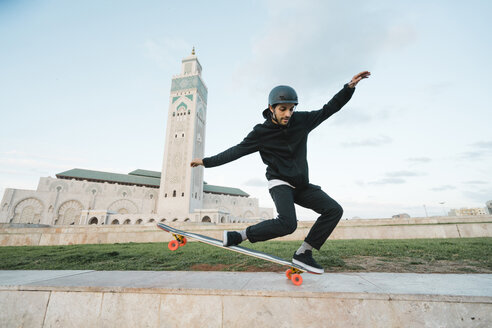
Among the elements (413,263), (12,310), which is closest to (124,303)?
(12,310)

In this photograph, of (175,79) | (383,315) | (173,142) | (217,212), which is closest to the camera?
(383,315)

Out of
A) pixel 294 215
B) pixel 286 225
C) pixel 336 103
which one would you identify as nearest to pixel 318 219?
pixel 294 215

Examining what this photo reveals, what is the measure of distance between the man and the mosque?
43.6 meters

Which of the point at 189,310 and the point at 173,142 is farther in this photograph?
the point at 173,142

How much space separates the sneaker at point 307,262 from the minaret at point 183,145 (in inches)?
1799

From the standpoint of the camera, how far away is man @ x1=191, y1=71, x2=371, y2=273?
2.54 metres

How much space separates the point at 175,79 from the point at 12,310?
60.8 metres

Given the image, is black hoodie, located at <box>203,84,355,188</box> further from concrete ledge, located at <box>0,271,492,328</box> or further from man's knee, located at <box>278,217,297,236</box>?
concrete ledge, located at <box>0,271,492,328</box>

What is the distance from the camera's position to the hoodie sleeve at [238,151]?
2.86m

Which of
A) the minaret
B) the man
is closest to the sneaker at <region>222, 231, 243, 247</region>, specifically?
the man

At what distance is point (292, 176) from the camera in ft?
8.46

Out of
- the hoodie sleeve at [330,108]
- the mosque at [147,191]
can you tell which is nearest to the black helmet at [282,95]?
the hoodie sleeve at [330,108]

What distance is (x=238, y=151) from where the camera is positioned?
2.99 metres

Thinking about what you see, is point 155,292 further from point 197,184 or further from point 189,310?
point 197,184
